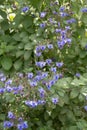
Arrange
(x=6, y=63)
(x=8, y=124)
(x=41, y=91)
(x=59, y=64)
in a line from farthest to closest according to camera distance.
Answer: (x=6, y=63) < (x=59, y=64) < (x=8, y=124) < (x=41, y=91)

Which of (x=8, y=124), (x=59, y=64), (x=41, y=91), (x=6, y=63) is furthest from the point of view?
(x=6, y=63)

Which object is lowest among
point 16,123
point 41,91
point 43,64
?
point 16,123

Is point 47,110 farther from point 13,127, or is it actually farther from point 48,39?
point 48,39

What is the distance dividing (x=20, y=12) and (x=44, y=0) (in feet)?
0.63

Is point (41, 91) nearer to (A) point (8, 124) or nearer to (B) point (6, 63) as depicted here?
(A) point (8, 124)

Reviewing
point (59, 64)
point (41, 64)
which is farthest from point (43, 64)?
point (59, 64)

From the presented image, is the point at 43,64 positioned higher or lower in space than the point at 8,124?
higher

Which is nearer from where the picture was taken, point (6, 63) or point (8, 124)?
point (8, 124)

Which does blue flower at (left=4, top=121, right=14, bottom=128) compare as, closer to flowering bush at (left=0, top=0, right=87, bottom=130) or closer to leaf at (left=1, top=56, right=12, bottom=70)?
flowering bush at (left=0, top=0, right=87, bottom=130)

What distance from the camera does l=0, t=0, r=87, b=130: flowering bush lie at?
2328 mm

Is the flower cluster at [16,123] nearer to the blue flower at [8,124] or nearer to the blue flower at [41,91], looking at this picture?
the blue flower at [8,124]

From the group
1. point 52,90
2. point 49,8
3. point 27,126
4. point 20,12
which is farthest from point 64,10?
point 27,126

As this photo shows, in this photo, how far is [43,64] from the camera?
8.00 ft

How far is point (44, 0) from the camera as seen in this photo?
276 centimetres
